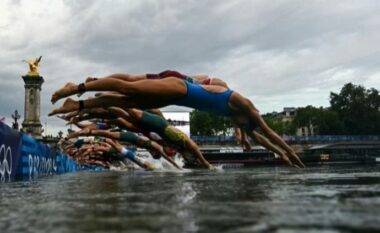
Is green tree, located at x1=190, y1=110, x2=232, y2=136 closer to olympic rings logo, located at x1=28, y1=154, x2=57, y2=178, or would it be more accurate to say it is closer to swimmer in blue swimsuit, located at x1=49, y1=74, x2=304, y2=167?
olympic rings logo, located at x1=28, y1=154, x2=57, y2=178

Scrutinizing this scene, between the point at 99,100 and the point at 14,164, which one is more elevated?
the point at 99,100

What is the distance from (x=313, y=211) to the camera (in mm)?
4523

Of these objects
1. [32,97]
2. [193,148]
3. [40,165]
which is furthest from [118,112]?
[32,97]

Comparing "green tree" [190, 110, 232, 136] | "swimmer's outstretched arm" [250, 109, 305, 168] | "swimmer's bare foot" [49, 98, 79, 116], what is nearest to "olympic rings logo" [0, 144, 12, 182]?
"swimmer's bare foot" [49, 98, 79, 116]

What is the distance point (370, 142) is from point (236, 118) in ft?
394

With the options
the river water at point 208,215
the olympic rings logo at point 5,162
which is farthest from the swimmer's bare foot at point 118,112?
the river water at point 208,215

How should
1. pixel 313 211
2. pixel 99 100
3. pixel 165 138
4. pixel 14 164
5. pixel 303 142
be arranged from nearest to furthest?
pixel 313 211 → pixel 99 100 → pixel 14 164 → pixel 165 138 → pixel 303 142

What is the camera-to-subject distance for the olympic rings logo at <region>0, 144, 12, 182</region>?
14.9 metres

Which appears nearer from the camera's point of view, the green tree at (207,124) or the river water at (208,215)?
the river water at (208,215)

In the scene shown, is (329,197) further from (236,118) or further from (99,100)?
(99,100)

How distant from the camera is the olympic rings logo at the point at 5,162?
14.9m

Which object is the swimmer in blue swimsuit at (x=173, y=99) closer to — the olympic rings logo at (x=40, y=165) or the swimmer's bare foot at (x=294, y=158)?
the swimmer's bare foot at (x=294, y=158)

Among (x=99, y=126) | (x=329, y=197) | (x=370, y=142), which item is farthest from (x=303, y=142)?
(x=329, y=197)

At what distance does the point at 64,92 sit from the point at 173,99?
271 cm
